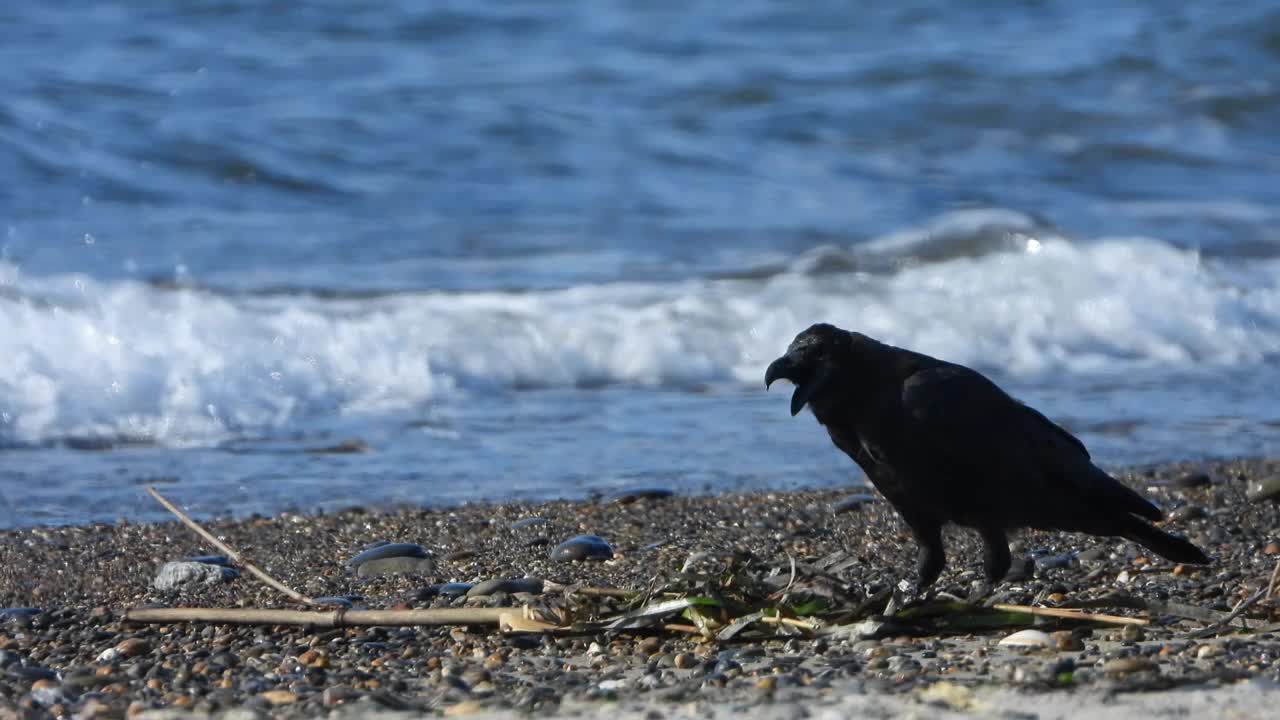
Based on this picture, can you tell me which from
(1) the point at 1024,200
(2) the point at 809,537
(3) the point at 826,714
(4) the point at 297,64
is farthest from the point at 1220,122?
(3) the point at 826,714

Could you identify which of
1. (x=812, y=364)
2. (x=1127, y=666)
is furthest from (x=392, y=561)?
(x=1127, y=666)

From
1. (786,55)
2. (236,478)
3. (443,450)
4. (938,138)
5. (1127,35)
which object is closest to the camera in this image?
(236,478)

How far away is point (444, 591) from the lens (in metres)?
4.16

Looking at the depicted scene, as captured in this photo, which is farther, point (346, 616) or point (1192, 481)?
point (1192, 481)

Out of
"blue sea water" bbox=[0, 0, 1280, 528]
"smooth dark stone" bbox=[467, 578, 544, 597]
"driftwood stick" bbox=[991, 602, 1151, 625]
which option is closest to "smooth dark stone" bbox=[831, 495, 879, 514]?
"blue sea water" bbox=[0, 0, 1280, 528]

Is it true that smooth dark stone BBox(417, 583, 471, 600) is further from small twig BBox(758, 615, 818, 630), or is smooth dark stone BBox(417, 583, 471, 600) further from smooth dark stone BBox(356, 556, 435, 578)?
small twig BBox(758, 615, 818, 630)

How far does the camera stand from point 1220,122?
1532 cm

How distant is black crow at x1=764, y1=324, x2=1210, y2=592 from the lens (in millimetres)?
3822

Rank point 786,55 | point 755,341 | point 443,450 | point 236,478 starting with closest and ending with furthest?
1. point 236,478
2. point 443,450
3. point 755,341
4. point 786,55

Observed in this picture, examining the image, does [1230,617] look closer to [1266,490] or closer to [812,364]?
[812,364]

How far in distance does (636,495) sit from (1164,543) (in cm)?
218

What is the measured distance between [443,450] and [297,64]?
29.2 feet

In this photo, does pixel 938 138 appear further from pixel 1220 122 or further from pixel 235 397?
pixel 235 397

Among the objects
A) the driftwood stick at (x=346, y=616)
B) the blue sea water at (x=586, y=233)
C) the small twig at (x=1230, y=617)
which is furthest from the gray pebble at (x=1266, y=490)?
the driftwood stick at (x=346, y=616)
